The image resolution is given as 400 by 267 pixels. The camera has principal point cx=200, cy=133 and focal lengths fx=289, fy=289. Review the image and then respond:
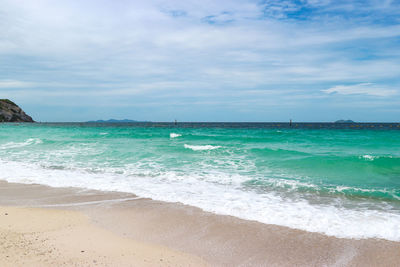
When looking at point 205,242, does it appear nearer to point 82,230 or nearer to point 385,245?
point 82,230

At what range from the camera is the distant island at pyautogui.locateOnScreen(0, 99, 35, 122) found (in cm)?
9494

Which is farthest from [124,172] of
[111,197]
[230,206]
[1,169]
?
[230,206]

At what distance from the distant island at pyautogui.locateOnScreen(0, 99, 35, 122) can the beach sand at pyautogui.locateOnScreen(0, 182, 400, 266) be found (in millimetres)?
106949

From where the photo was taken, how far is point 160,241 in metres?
4.68

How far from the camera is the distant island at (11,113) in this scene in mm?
94938

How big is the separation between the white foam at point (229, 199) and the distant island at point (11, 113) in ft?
330

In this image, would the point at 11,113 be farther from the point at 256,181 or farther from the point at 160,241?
A: the point at 160,241

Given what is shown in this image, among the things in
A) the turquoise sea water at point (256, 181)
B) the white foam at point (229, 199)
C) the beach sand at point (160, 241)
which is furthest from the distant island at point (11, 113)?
the beach sand at point (160, 241)

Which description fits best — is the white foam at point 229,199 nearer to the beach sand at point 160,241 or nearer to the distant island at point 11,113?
the beach sand at point 160,241

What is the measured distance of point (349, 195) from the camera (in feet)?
25.4

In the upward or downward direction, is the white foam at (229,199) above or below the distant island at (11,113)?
below

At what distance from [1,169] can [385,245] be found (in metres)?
12.9

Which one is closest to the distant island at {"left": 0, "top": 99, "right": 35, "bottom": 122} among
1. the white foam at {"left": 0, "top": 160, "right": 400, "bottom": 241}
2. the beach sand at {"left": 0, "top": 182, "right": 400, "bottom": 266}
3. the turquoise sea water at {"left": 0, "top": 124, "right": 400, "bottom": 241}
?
the turquoise sea water at {"left": 0, "top": 124, "right": 400, "bottom": 241}

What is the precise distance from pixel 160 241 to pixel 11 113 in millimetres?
113133
